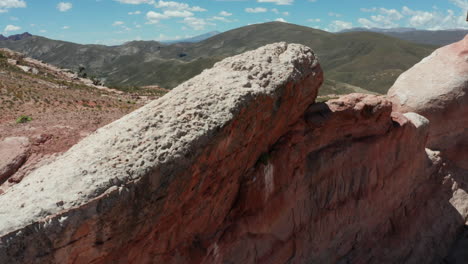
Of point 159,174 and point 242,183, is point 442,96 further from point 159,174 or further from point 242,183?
point 159,174

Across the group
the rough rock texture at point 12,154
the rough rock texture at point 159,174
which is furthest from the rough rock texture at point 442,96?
the rough rock texture at point 12,154

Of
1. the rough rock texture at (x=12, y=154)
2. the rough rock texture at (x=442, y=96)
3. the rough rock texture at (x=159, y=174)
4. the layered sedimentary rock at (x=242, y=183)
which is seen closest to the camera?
the rough rock texture at (x=159, y=174)

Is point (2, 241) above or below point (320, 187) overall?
Answer: above

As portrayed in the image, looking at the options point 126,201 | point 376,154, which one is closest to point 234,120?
point 126,201

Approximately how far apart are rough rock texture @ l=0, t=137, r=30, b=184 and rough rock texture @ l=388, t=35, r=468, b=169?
1530 cm

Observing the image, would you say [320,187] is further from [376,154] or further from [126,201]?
[126,201]

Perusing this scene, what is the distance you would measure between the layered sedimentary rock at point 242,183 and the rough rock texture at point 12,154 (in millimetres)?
7485

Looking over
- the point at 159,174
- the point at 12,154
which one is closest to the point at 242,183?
the point at 159,174

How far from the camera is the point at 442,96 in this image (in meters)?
15.1

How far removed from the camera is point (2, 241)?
199 inches

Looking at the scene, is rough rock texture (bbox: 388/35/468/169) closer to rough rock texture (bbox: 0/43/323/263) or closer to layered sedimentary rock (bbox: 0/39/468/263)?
layered sedimentary rock (bbox: 0/39/468/263)

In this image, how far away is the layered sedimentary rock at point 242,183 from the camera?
578 centimetres

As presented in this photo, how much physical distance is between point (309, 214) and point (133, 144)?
612 cm

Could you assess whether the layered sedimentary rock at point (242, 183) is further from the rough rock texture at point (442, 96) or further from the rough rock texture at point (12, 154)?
the rough rock texture at point (12, 154)
